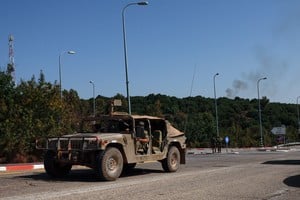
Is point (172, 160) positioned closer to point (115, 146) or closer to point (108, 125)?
point (108, 125)

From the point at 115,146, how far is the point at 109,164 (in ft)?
2.68

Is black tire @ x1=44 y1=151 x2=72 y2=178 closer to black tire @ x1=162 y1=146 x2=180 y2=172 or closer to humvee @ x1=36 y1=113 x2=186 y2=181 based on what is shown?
humvee @ x1=36 y1=113 x2=186 y2=181

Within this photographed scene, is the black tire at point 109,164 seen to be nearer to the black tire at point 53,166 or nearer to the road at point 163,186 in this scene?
the road at point 163,186

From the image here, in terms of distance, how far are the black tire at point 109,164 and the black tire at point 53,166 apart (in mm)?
1535

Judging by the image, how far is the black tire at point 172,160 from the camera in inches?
768

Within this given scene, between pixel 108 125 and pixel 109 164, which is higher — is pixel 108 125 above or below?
above

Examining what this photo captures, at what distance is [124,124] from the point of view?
1855 cm

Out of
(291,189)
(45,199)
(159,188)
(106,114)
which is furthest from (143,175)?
(45,199)

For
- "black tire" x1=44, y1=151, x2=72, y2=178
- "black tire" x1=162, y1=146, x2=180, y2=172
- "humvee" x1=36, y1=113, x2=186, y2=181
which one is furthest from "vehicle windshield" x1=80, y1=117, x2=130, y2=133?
"black tire" x1=162, y1=146, x2=180, y2=172

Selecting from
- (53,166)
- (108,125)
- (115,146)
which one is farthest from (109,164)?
(108,125)

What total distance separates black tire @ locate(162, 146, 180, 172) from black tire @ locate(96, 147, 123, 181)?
114 inches

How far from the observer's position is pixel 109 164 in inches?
650

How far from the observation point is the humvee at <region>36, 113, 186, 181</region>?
1644 cm

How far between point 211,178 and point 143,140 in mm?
2791
